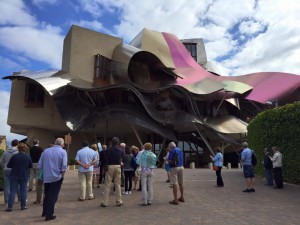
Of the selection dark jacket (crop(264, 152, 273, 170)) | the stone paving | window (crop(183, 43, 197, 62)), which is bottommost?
the stone paving

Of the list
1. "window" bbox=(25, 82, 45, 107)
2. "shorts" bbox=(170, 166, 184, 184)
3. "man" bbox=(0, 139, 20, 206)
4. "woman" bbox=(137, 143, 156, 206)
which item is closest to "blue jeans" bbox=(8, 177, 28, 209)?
"man" bbox=(0, 139, 20, 206)

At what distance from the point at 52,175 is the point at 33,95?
2217 centimetres

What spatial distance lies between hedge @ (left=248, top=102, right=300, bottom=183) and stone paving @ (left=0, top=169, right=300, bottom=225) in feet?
4.69

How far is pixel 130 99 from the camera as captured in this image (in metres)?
27.9

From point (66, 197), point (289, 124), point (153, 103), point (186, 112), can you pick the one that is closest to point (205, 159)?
point (186, 112)

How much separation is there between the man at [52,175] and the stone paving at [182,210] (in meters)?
0.29

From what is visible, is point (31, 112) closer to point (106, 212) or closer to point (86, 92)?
point (86, 92)

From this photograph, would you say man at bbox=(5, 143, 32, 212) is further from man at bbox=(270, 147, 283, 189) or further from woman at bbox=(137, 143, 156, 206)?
man at bbox=(270, 147, 283, 189)

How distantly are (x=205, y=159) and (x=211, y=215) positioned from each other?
981 inches

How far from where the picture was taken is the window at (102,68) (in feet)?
96.8

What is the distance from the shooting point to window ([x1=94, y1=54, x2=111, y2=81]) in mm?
29519

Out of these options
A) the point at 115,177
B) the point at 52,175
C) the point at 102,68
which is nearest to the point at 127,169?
the point at 115,177

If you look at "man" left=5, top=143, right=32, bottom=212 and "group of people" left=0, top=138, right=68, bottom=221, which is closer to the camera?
"group of people" left=0, top=138, right=68, bottom=221

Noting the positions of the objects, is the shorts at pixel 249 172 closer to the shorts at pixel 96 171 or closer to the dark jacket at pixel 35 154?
the shorts at pixel 96 171
